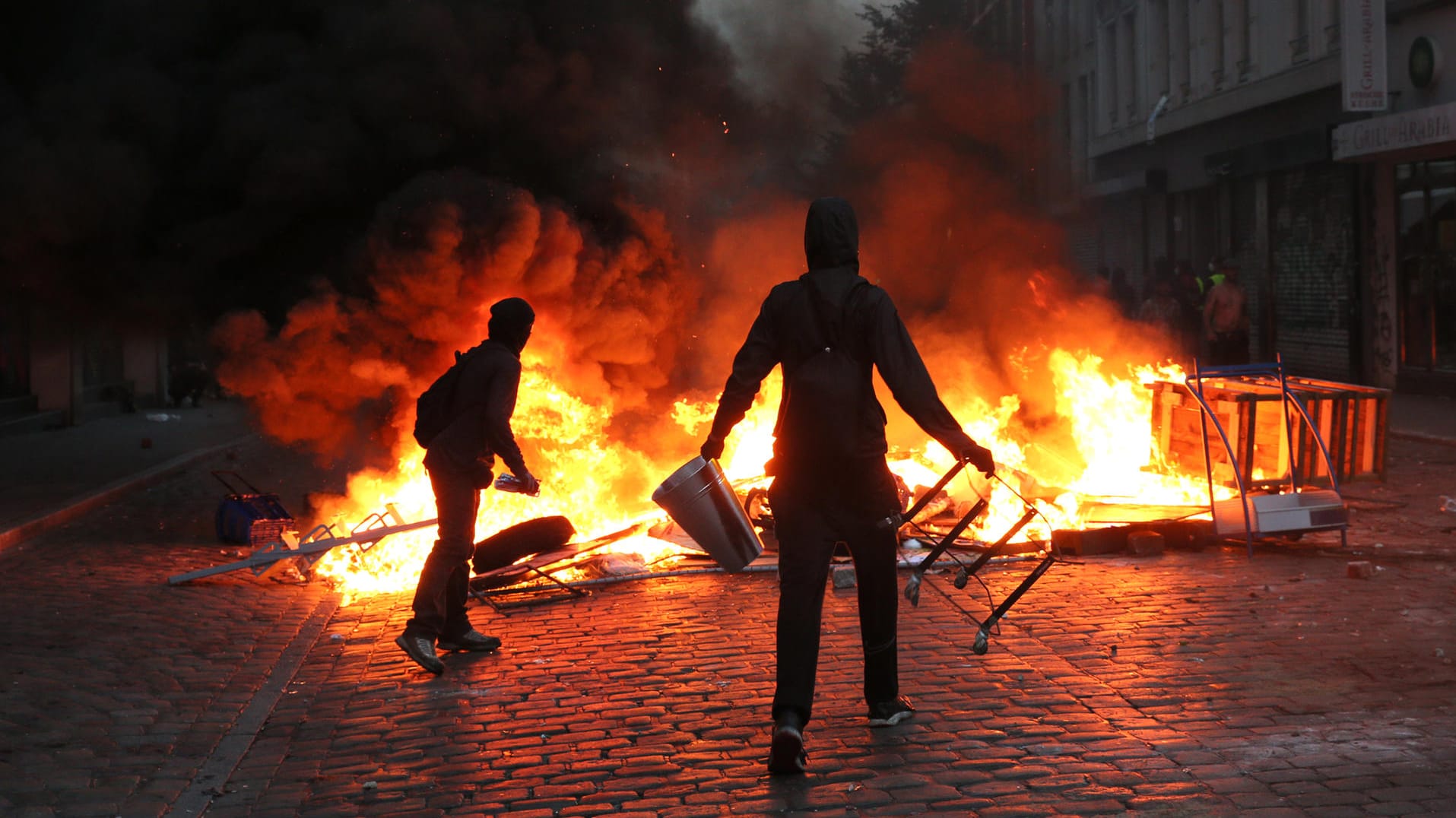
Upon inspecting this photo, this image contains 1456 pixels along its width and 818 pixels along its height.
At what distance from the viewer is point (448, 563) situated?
6395 mm

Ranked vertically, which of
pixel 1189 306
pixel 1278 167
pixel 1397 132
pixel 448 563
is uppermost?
pixel 1278 167

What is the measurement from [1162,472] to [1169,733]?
6.22m

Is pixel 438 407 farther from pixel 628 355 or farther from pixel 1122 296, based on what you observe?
pixel 1122 296

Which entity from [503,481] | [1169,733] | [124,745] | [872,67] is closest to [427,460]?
[503,481]

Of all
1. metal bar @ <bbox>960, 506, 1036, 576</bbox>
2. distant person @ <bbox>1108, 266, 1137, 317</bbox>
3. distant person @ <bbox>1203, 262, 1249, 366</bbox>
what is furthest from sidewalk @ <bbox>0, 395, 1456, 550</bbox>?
metal bar @ <bbox>960, 506, 1036, 576</bbox>

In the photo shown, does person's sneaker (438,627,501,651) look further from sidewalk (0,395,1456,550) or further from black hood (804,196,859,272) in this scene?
sidewalk (0,395,1456,550)

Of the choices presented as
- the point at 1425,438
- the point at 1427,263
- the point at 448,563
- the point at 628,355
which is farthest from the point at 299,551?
the point at 1427,263

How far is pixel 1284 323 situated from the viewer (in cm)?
2327

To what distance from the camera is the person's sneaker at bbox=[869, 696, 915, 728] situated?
4.98m

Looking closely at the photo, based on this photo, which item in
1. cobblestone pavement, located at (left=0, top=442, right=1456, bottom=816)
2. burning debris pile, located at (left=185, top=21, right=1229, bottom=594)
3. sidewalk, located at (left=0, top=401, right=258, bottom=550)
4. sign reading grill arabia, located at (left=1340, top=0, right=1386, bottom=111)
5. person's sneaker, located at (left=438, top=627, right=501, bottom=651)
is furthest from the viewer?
sign reading grill arabia, located at (left=1340, top=0, right=1386, bottom=111)

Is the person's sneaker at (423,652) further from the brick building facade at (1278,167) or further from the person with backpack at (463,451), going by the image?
the brick building facade at (1278,167)

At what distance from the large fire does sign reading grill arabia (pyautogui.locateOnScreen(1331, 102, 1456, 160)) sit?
288 inches

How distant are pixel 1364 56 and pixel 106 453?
1743 centimetres

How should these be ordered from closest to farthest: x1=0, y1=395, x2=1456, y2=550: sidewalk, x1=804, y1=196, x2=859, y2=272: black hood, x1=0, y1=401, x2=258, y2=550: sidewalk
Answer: x1=804, y1=196, x2=859, y2=272: black hood → x1=0, y1=401, x2=258, y2=550: sidewalk → x1=0, y1=395, x2=1456, y2=550: sidewalk
